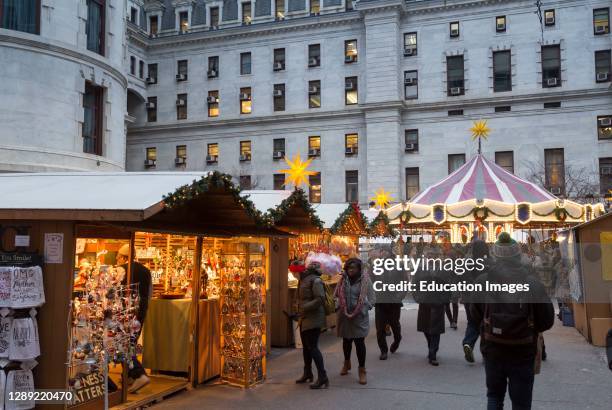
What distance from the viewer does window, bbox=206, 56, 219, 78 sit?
42.8 m

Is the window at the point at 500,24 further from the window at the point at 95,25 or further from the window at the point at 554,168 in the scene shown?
the window at the point at 95,25

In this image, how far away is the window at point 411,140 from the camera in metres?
37.7

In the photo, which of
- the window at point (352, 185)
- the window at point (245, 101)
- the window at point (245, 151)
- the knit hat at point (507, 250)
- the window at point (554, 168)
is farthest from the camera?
the window at point (245, 101)

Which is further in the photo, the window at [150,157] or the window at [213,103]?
the window at [150,157]

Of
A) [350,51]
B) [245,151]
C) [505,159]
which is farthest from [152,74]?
[505,159]

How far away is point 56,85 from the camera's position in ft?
61.7

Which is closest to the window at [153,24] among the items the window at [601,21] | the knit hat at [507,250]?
the window at [601,21]

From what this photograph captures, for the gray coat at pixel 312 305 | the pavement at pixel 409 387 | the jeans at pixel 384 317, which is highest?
the gray coat at pixel 312 305

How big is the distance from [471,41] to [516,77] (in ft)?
12.5

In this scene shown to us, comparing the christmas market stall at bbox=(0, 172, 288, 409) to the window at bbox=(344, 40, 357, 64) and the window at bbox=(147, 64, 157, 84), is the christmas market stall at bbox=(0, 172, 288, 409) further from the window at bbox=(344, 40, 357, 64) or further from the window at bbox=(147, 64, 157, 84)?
the window at bbox=(147, 64, 157, 84)

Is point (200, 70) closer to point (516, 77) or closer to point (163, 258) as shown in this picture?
point (516, 77)

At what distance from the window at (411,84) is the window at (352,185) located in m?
6.37

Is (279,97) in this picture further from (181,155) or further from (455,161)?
(455,161)

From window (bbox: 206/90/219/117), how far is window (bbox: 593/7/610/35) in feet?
86.3
